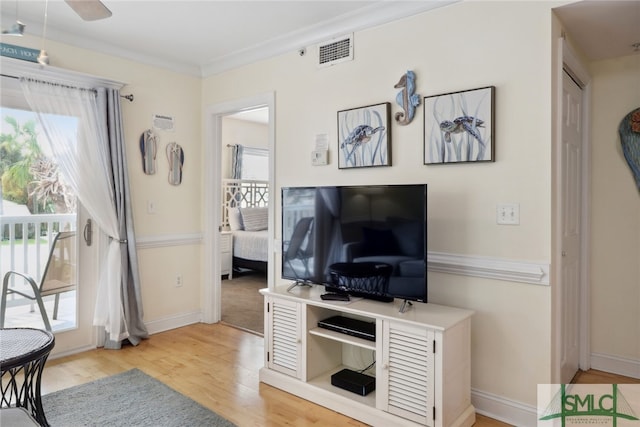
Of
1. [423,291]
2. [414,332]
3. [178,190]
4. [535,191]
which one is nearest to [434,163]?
[535,191]

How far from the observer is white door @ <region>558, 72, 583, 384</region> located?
260 centimetres

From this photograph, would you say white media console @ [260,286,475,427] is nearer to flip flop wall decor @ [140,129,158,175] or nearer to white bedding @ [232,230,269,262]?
flip flop wall decor @ [140,129,158,175]

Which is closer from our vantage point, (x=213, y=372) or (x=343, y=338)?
(x=343, y=338)

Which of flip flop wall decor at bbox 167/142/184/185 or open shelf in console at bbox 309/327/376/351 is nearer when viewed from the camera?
open shelf in console at bbox 309/327/376/351

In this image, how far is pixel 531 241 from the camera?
228cm

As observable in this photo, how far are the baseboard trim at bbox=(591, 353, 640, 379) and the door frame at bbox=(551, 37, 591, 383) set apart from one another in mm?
54

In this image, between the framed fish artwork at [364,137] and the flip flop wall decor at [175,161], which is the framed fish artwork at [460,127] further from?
the flip flop wall decor at [175,161]

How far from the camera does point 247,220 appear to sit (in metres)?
6.63

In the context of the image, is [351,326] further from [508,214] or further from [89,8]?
[89,8]

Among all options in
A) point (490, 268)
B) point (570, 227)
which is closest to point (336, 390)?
point (490, 268)

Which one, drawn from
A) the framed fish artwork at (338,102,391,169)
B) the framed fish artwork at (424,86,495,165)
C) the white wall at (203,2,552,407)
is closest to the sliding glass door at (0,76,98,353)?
the framed fish artwork at (338,102,391,169)

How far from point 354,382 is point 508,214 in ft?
4.41

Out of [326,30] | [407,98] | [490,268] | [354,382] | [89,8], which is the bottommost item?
[354,382]

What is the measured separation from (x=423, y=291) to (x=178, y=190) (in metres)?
2.73
